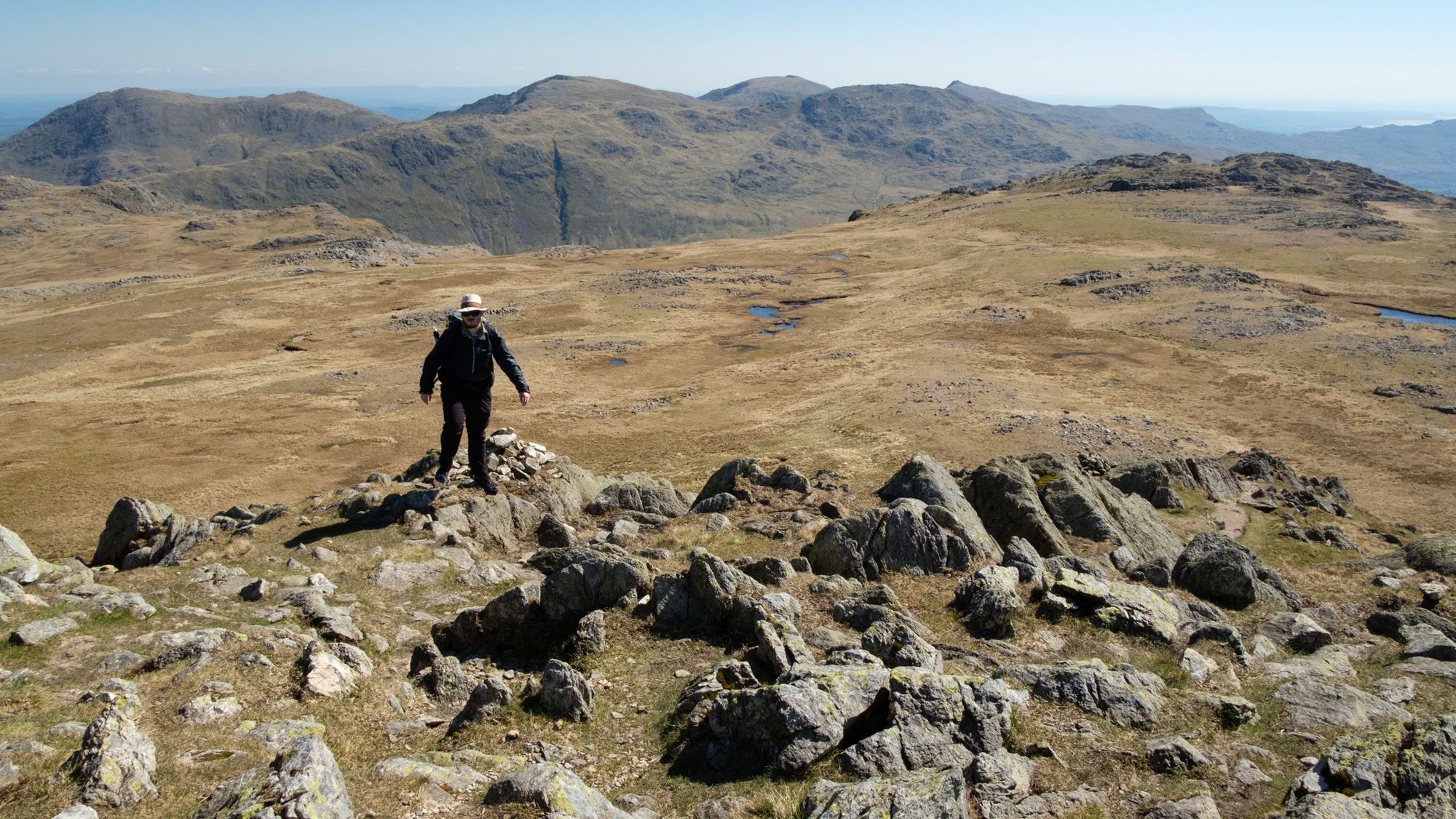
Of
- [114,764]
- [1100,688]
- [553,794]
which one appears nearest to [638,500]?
[1100,688]

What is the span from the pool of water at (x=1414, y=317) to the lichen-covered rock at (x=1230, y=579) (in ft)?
253

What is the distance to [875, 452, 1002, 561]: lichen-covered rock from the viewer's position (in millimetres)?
21062

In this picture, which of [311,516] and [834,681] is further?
[311,516]

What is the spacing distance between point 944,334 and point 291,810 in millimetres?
74327

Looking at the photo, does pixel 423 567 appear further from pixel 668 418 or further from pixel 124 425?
pixel 124 425

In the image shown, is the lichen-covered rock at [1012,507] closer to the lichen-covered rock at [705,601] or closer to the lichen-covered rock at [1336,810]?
the lichen-covered rock at [705,601]

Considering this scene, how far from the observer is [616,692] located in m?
12.7

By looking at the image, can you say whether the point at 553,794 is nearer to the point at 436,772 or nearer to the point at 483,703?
the point at 436,772

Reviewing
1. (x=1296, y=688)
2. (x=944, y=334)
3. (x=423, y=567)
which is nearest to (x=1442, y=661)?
(x=1296, y=688)

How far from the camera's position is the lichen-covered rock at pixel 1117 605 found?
16047 mm

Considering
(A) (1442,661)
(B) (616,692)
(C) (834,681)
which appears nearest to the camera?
(C) (834,681)

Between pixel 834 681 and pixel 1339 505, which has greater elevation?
pixel 834 681

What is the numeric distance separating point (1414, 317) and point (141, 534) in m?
106

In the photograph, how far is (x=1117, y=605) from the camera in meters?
16.5
